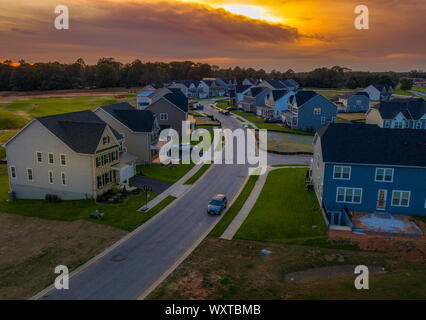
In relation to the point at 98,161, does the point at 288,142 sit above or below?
below

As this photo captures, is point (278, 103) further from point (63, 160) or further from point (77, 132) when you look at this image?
point (63, 160)

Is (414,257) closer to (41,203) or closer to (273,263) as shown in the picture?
(273,263)

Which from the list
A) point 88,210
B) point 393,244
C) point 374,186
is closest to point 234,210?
point 374,186

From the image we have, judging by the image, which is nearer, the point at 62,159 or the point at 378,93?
the point at 62,159

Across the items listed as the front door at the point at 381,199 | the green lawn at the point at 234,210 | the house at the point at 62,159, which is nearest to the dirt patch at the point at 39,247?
the house at the point at 62,159

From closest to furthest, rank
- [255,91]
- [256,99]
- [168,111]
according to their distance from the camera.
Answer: [168,111] < [256,99] < [255,91]

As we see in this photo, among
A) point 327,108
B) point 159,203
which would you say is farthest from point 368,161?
point 327,108

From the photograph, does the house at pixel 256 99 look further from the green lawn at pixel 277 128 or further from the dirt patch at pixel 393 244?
the dirt patch at pixel 393 244
